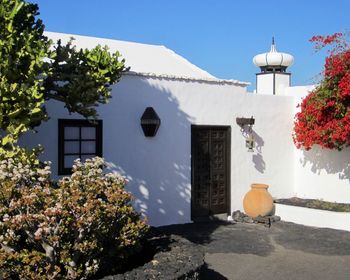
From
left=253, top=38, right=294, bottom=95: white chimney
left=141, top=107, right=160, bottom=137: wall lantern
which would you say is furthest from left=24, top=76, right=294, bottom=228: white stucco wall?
left=253, top=38, right=294, bottom=95: white chimney

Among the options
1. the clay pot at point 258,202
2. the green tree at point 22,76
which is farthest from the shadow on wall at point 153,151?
the green tree at point 22,76

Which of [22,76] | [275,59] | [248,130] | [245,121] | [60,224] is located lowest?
[60,224]

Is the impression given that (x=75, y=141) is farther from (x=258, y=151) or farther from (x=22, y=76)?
(x=258, y=151)

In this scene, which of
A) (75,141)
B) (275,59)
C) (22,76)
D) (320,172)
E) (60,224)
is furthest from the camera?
(275,59)

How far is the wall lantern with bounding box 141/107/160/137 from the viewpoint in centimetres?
927

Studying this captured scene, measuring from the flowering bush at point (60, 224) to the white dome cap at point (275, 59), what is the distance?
391 inches

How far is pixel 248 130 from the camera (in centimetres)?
1096

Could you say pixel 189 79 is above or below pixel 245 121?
above

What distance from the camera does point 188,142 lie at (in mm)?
10039

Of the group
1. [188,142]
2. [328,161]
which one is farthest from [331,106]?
[188,142]

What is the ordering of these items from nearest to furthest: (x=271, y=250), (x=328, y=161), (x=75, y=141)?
(x=271, y=250), (x=75, y=141), (x=328, y=161)

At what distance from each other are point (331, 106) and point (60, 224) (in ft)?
23.9

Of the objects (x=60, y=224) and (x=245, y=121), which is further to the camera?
(x=245, y=121)

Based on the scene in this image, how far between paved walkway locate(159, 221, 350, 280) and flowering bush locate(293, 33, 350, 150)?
6.29 feet
